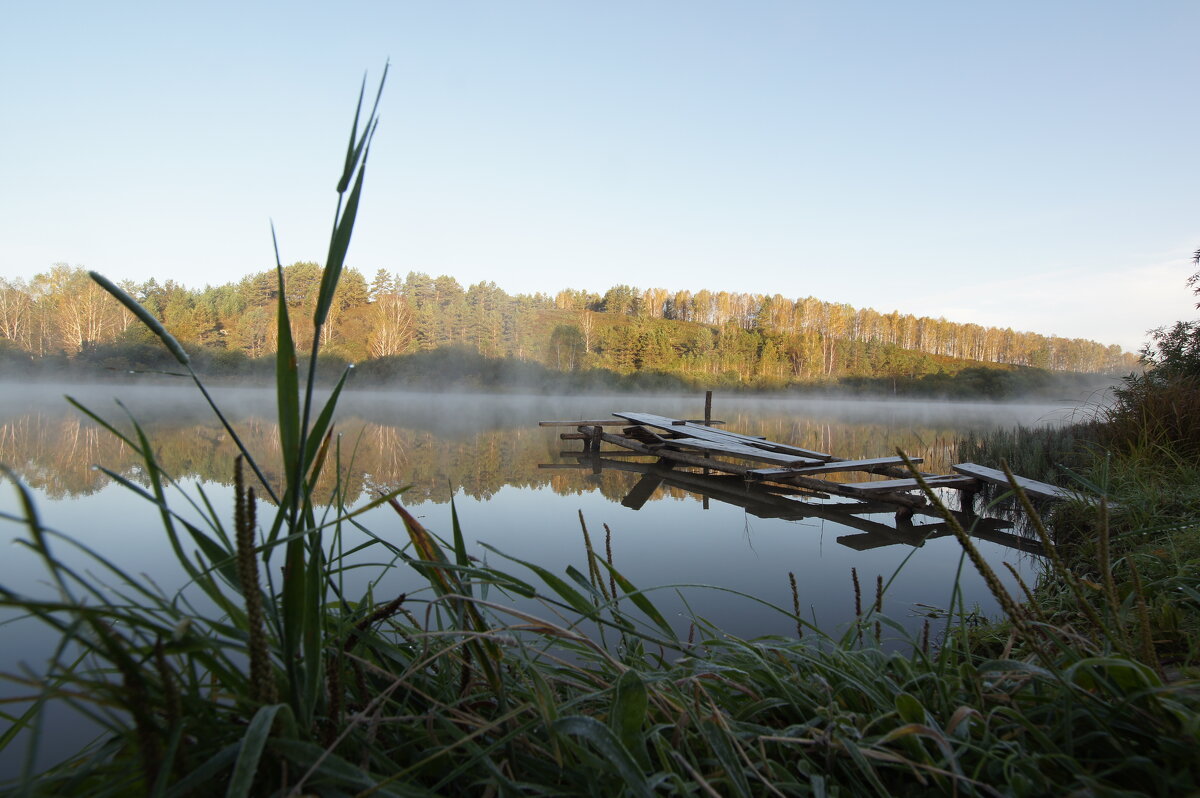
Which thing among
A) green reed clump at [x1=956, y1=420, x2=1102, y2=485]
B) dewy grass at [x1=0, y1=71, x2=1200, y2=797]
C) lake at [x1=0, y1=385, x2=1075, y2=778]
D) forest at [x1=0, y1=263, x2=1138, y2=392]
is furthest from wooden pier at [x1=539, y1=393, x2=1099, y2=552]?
forest at [x1=0, y1=263, x2=1138, y2=392]

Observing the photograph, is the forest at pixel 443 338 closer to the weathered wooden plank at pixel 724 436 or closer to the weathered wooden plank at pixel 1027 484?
the weathered wooden plank at pixel 724 436

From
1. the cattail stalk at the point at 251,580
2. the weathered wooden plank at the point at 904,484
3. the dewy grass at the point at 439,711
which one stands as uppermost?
the cattail stalk at the point at 251,580

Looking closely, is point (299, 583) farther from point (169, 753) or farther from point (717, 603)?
point (717, 603)

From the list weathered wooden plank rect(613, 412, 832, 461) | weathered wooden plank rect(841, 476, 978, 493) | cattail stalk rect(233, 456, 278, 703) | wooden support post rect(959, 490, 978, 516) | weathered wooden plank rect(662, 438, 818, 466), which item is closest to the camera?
cattail stalk rect(233, 456, 278, 703)

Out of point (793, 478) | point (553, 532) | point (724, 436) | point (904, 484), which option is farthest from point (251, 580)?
point (724, 436)

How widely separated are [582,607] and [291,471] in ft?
1.27

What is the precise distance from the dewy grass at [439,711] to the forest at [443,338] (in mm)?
24330

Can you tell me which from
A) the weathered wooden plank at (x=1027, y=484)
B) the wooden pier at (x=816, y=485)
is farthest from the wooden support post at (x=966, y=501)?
the weathered wooden plank at (x=1027, y=484)

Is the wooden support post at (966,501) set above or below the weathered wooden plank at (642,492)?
above

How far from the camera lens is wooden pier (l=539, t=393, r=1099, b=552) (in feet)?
14.6

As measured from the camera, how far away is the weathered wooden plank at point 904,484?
484cm

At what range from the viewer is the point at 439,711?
2.02 feet

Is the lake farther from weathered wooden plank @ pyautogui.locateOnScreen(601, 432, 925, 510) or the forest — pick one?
the forest

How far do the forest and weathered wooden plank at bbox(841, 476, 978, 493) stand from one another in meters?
21.8
